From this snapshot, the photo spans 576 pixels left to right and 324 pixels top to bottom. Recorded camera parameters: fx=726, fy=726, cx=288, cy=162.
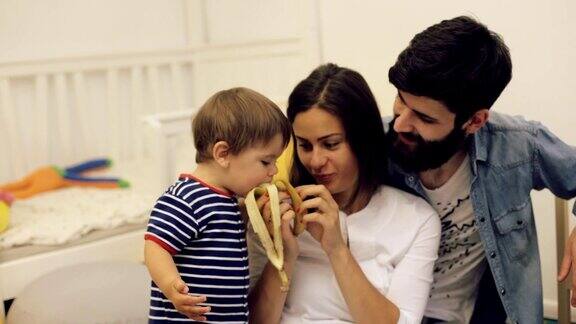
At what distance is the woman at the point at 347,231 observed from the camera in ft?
4.59

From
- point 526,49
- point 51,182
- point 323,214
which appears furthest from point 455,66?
point 51,182

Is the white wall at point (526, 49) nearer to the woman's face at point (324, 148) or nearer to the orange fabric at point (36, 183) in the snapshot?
the woman's face at point (324, 148)

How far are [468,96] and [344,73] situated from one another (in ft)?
0.84

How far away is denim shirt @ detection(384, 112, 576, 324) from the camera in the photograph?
5.14 ft

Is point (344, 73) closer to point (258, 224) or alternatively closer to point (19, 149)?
point (258, 224)

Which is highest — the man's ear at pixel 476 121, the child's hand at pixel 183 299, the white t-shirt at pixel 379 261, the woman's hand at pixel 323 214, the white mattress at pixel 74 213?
the man's ear at pixel 476 121

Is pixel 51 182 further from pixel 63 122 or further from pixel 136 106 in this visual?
pixel 136 106

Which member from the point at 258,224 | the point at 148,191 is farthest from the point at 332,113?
the point at 148,191

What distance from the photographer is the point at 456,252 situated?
1.63 metres

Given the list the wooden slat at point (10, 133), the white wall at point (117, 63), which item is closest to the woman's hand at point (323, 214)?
the white wall at point (117, 63)

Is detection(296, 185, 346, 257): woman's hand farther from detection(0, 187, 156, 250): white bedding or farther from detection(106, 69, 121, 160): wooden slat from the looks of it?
detection(106, 69, 121, 160): wooden slat

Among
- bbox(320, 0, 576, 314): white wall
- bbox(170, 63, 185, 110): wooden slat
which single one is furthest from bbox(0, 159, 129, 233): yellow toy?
bbox(320, 0, 576, 314): white wall

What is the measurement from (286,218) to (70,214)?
1.21 meters

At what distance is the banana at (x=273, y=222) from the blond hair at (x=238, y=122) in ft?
0.30
